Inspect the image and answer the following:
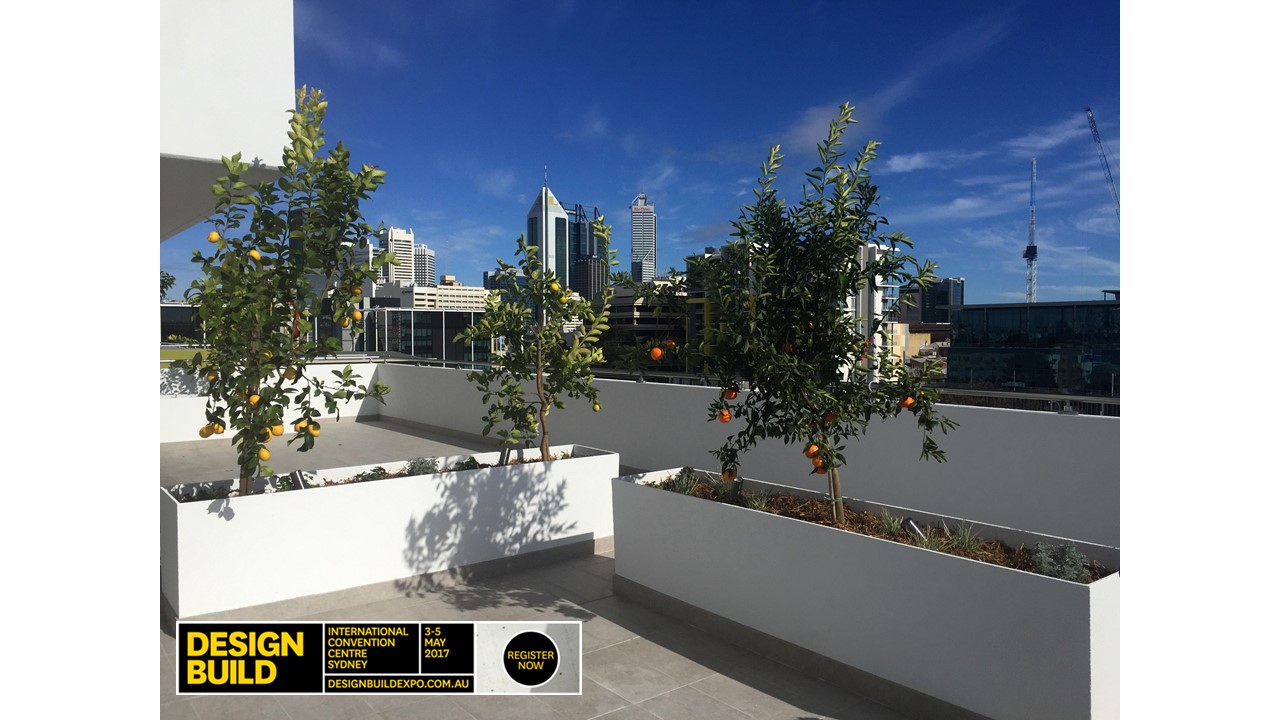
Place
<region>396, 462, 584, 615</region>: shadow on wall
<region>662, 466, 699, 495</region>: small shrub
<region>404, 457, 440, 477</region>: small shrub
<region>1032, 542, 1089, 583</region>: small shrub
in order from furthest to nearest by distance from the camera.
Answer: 1. <region>404, 457, 440, 477</region>: small shrub
2. <region>396, 462, 584, 615</region>: shadow on wall
3. <region>662, 466, 699, 495</region>: small shrub
4. <region>1032, 542, 1089, 583</region>: small shrub

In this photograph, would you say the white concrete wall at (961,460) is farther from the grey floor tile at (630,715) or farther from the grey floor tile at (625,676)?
the grey floor tile at (630,715)

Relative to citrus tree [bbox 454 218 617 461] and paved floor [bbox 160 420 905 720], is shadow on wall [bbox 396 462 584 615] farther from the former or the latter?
citrus tree [bbox 454 218 617 461]

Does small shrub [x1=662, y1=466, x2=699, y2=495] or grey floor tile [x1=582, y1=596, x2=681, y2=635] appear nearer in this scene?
grey floor tile [x1=582, y1=596, x2=681, y2=635]

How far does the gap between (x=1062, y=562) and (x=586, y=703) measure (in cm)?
194

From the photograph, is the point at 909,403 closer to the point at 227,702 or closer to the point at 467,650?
the point at 467,650

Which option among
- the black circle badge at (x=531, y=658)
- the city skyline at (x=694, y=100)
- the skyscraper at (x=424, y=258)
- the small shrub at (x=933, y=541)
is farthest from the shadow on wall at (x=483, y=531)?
the skyscraper at (x=424, y=258)

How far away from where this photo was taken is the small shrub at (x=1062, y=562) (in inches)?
109

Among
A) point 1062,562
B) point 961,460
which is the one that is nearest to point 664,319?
point 1062,562

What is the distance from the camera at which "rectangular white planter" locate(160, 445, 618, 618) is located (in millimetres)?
3953

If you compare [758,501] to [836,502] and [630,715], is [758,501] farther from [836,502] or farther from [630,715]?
[630,715]

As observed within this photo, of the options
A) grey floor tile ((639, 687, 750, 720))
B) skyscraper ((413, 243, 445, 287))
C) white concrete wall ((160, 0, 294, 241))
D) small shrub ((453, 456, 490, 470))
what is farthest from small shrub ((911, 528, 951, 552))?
skyscraper ((413, 243, 445, 287))

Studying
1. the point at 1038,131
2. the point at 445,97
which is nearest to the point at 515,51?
the point at 445,97

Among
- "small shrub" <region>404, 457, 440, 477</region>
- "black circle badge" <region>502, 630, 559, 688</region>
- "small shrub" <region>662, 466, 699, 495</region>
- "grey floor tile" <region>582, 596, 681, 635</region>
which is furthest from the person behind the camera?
"small shrub" <region>404, 457, 440, 477</region>
